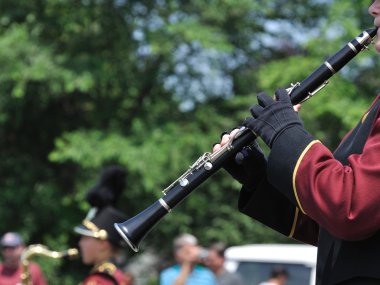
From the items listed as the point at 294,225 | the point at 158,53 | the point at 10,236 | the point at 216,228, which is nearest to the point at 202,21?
the point at 158,53

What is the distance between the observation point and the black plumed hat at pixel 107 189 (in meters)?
5.74

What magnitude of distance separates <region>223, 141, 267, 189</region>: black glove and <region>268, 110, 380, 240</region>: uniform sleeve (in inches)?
12.3

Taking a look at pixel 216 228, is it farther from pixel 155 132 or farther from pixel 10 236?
pixel 10 236

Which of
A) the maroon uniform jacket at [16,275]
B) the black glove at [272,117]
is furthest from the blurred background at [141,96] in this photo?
the black glove at [272,117]

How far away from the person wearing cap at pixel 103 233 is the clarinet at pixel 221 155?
249cm

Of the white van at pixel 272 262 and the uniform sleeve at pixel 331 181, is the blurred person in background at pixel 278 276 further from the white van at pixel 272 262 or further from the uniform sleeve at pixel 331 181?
the uniform sleeve at pixel 331 181

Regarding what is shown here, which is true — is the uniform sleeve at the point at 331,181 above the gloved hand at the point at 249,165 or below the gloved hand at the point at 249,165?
below

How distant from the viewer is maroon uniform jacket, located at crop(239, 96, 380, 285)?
7.03ft

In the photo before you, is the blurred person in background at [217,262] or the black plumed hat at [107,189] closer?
the black plumed hat at [107,189]

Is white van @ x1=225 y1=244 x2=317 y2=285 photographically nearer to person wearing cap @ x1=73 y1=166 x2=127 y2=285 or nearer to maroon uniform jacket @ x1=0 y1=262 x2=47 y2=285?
maroon uniform jacket @ x1=0 y1=262 x2=47 y2=285

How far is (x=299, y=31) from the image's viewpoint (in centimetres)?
1482

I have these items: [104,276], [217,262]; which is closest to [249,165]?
[104,276]

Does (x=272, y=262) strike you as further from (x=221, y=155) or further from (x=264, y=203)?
(x=221, y=155)

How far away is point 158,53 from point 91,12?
1.15m
